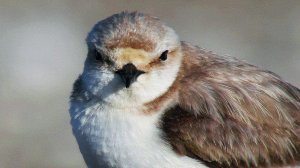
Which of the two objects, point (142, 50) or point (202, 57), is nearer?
point (142, 50)

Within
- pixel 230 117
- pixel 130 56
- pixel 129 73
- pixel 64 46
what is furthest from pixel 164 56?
pixel 64 46

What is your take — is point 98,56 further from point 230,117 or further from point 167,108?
point 230,117

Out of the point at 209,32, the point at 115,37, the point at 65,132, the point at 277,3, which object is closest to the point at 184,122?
the point at 115,37

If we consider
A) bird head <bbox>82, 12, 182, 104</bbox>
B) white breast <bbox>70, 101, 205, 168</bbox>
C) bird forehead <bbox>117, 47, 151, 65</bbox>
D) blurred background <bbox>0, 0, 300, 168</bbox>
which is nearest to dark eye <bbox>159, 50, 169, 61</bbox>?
bird head <bbox>82, 12, 182, 104</bbox>

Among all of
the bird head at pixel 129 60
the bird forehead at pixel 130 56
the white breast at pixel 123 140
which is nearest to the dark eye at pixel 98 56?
the bird head at pixel 129 60

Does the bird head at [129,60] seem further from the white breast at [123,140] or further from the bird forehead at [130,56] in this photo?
the white breast at [123,140]

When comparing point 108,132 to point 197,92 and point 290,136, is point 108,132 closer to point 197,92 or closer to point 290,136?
point 197,92

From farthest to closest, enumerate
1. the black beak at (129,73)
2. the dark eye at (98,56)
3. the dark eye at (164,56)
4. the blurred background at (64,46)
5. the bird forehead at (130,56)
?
the blurred background at (64,46)
the dark eye at (164,56)
the dark eye at (98,56)
the bird forehead at (130,56)
the black beak at (129,73)
